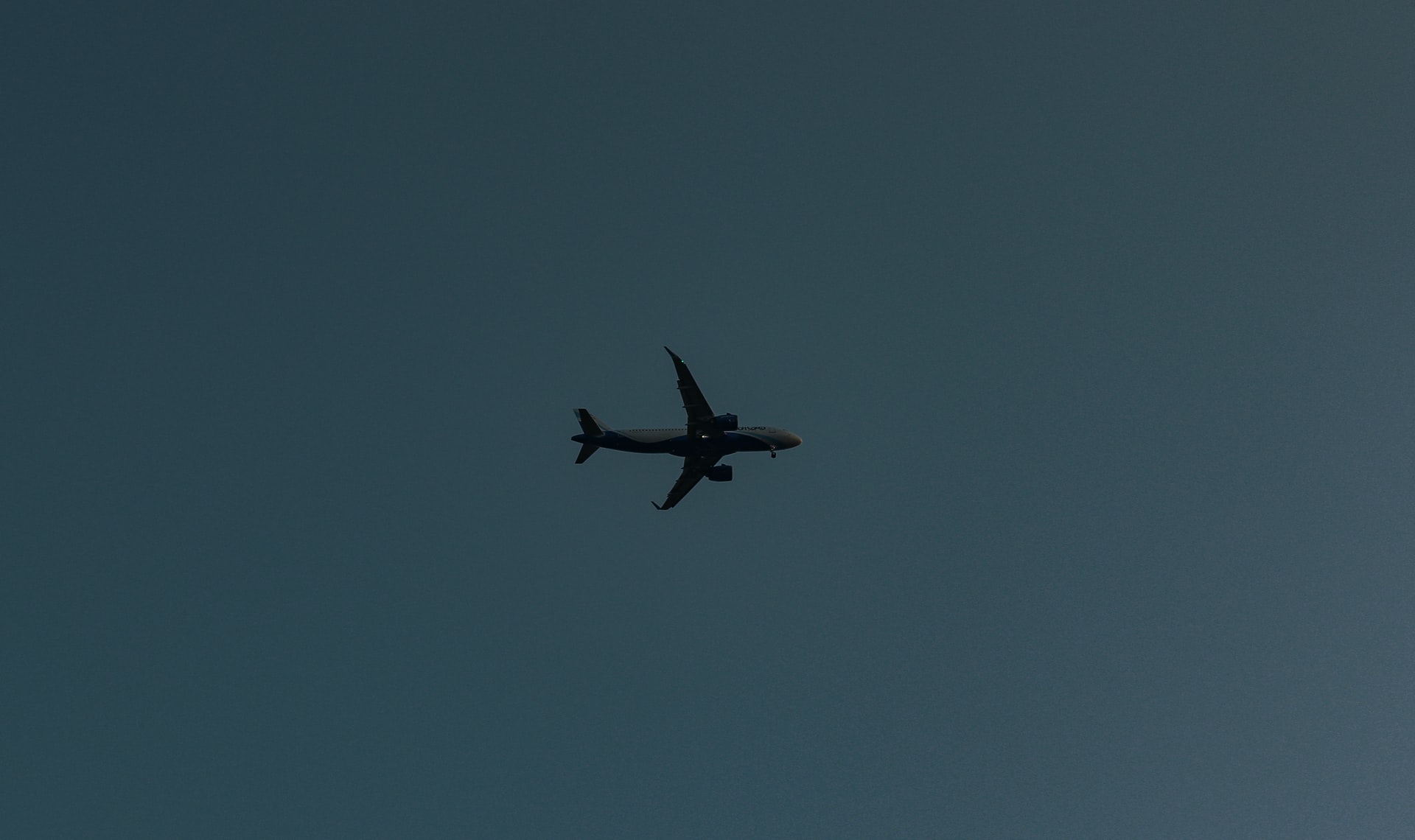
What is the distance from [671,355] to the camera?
12438cm

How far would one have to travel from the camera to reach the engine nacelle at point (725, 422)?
432 feet

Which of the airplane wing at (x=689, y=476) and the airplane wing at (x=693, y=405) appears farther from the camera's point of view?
the airplane wing at (x=689, y=476)

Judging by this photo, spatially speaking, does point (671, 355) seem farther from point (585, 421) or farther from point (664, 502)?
point (664, 502)

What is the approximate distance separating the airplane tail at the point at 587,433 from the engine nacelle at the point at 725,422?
1170cm

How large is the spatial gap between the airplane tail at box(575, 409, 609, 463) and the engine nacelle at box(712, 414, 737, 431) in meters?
11.7

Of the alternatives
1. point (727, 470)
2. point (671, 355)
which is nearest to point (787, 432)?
point (727, 470)

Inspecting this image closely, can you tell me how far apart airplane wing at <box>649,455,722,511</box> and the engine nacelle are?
6.21 m

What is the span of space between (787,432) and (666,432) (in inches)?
544

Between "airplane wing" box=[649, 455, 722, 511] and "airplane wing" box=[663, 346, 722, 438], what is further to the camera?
"airplane wing" box=[649, 455, 722, 511]

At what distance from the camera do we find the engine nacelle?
132 metres

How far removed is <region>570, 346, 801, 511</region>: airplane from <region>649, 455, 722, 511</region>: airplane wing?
0.25ft

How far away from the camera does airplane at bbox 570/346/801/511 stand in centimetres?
13050

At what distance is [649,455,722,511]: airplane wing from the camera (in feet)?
455

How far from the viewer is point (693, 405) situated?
12925cm
